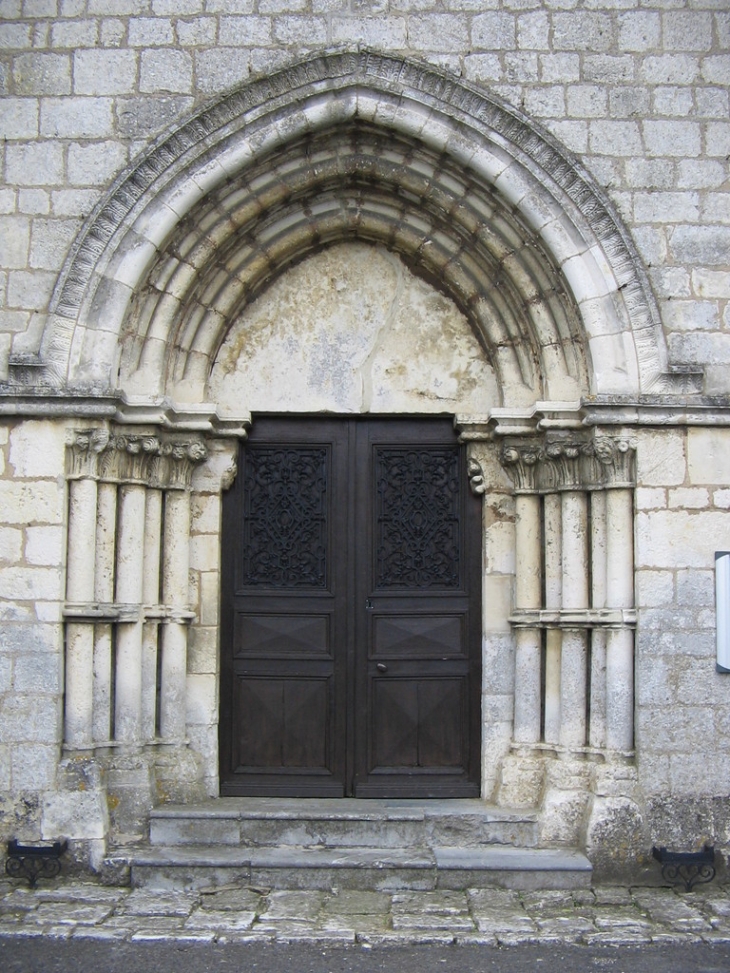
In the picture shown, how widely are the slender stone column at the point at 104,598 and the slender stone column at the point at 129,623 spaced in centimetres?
5

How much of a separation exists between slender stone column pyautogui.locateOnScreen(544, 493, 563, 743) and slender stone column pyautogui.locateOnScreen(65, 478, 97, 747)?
2.49 meters

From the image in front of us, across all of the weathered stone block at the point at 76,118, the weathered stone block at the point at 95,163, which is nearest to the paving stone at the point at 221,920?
the weathered stone block at the point at 95,163

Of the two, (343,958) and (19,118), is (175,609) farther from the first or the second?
(19,118)

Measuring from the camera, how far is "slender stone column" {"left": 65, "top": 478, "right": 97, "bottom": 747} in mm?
5855

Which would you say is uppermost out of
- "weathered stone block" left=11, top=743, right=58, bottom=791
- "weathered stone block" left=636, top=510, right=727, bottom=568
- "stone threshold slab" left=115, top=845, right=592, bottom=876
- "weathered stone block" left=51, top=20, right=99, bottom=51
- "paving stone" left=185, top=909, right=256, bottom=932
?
"weathered stone block" left=51, top=20, right=99, bottom=51

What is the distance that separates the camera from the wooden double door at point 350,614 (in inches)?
257

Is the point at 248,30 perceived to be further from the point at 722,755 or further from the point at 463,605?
the point at 722,755

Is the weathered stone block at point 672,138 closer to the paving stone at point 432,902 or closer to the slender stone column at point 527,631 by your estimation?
the slender stone column at point 527,631

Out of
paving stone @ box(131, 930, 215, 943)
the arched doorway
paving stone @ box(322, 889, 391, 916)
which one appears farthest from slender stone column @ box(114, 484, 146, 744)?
paving stone @ box(322, 889, 391, 916)

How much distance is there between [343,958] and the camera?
4.64m

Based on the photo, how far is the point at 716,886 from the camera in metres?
5.66

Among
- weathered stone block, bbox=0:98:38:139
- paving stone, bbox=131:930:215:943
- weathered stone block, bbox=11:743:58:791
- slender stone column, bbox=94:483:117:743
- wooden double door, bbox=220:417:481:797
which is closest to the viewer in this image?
paving stone, bbox=131:930:215:943

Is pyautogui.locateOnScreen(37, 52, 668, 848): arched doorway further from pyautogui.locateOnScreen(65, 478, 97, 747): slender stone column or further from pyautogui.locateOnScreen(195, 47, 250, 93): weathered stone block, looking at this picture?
pyautogui.locateOnScreen(195, 47, 250, 93): weathered stone block

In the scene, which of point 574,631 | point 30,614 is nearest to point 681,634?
point 574,631
